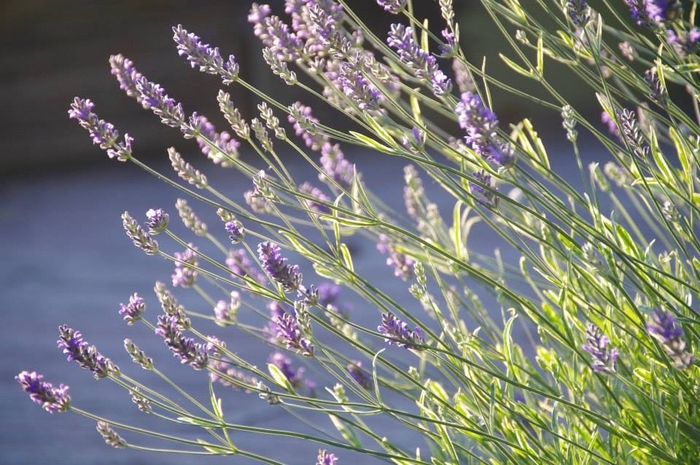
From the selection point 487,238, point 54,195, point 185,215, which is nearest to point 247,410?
point 185,215

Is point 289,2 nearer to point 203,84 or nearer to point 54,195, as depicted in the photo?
point 54,195

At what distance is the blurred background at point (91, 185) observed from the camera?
10.2 feet

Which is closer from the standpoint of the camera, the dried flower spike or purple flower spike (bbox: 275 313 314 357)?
purple flower spike (bbox: 275 313 314 357)

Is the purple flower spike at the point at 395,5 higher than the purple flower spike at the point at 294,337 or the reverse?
higher

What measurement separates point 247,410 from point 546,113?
5031 mm

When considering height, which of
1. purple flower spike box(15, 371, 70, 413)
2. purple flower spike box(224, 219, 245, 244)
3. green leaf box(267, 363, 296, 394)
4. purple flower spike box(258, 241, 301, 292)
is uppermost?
purple flower spike box(224, 219, 245, 244)

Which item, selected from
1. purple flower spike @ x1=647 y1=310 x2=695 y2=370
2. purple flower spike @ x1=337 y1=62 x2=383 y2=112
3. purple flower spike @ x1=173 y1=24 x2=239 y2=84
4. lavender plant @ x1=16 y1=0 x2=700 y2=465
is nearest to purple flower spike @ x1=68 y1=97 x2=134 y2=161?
lavender plant @ x1=16 y1=0 x2=700 y2=465

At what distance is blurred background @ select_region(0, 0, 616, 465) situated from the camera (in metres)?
3.12

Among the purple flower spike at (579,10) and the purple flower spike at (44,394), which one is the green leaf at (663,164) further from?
the purple flower spike at (44,394)

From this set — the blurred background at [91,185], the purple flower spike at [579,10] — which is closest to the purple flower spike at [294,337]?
the purple flower spike at [579,10]

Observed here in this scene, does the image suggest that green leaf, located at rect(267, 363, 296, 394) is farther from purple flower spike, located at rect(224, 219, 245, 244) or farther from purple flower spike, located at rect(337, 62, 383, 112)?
purple flower spike, located at rect(337, 62, 383, 112)

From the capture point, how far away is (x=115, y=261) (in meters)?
4.99

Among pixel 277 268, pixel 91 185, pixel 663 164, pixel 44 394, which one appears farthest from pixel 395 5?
pixel 91 185

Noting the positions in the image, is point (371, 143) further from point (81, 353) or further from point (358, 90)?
point (81, 353)
